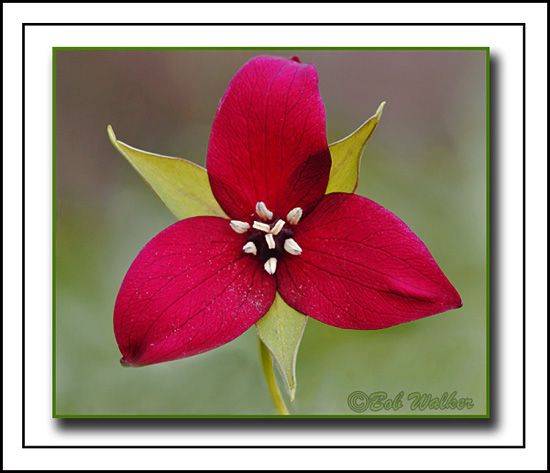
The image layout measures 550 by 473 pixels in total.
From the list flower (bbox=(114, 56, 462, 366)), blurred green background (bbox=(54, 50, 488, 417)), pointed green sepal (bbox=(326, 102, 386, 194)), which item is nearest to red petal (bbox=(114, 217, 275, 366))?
flower (bbox=(114, 56, 462, 366))

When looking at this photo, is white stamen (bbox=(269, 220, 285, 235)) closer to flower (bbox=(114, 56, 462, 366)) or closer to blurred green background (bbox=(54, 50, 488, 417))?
flower (bbox=(114, 56, 462, 366))

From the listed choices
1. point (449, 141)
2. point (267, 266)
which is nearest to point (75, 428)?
point (267, 266)

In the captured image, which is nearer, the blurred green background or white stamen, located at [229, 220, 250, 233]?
white stamen, located at [229, 220, 250, 233]

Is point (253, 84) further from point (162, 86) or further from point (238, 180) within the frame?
point (162, 86)

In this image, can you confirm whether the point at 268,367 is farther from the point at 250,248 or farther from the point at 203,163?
the point at 203,163

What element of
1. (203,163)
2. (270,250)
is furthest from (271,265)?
(203,163)
